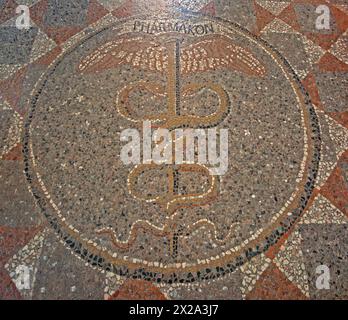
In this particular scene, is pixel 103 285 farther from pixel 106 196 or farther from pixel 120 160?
pixel 120 160

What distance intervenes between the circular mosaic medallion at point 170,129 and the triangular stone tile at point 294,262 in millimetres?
55

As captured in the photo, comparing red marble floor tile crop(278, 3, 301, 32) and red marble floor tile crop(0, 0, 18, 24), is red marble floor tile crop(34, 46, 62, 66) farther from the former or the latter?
red marble floor tile crop(278, 3, 301, 32)

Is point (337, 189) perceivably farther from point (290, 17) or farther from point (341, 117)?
point (290, 17)

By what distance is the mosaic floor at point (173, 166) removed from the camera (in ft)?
4.97

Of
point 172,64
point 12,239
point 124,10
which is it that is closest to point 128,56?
point 172,64

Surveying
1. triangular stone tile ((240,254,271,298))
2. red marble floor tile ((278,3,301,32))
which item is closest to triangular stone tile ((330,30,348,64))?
red marble floor tile ((278,3,301,32))

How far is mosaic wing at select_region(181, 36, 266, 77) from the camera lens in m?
2.08

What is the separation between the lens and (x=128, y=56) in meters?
2.14

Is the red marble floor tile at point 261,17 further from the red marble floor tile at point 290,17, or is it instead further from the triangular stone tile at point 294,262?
the triangular stone tile at point 294,262

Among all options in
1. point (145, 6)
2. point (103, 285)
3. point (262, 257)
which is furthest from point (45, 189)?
point (145, 6)

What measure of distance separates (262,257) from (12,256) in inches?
39.5

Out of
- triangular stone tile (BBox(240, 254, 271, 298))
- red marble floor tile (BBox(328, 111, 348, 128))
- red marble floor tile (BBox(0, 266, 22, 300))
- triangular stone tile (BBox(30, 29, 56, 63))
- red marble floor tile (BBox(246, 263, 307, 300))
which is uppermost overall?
triangular stone tile (BBox(30, 29, 56, 63))

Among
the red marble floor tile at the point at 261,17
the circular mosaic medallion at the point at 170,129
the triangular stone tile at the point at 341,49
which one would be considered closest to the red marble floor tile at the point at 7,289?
the circular mosaic medallion at the point at 170,129

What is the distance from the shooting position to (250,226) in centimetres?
162
